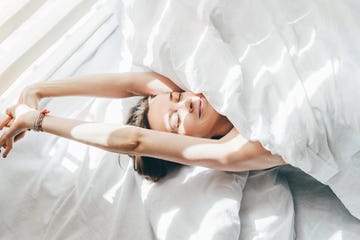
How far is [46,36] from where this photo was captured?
4.27 ft

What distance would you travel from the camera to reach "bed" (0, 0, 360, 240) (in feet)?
3.27

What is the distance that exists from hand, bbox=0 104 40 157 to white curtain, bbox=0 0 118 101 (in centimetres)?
10

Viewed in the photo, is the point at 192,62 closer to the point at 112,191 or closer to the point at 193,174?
the point at 193,174

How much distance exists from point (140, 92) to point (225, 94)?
0.34 metres

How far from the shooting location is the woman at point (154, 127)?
3.38 ft

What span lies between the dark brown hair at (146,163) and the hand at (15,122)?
0.27 meters

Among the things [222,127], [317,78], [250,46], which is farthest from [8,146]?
[317,78]

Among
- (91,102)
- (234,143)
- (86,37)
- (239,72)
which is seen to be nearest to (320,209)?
(234,143)

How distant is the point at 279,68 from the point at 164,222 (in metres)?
0.47

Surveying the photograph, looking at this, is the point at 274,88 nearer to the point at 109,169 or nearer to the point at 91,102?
the point at 109,169

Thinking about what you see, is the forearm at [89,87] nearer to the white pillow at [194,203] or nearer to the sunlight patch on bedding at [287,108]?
the white pillow at [194,203]

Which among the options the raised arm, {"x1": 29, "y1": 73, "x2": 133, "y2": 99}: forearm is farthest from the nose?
{"x1": 29, "y1": 73, "x2": 133, "y2": 99}: forearm

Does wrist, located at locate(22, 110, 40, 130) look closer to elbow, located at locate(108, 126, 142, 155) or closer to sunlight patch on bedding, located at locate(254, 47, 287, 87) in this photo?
elbow, located at locate(108, 126, 142, 155)

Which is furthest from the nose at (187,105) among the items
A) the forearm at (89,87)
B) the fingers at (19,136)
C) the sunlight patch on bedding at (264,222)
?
the fingers at (19,136)
